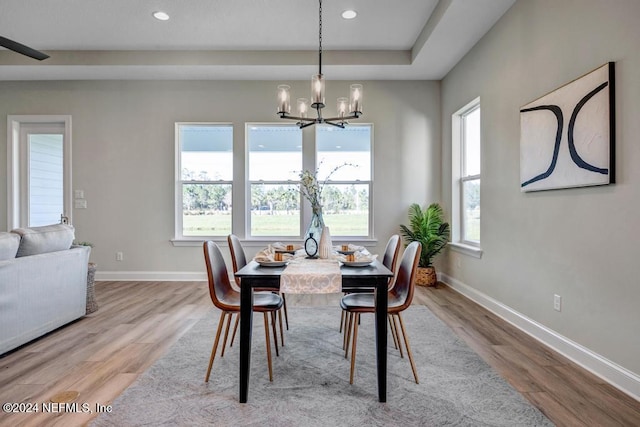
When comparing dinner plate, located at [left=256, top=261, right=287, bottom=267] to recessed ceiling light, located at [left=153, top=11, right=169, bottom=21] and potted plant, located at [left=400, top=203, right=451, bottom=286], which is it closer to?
potted plant, located at [left=400, top=203, right=451, bottom=286]

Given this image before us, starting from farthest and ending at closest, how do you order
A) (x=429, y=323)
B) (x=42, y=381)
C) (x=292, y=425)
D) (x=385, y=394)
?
(x=429, y=323) < (x=42, y=381) < (x=385, y=394) < (x=292, y=425)

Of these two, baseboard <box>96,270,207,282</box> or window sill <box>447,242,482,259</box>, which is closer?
window sill <box>447,242,482,259</box>

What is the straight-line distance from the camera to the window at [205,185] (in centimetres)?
509

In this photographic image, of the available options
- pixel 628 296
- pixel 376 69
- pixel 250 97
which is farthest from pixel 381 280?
pixel 250 97

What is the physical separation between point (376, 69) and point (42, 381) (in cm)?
459

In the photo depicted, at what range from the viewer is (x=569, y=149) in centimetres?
242

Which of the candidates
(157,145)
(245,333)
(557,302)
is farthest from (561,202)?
(157,145)

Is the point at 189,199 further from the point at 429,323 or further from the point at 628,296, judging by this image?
the point at 628,296

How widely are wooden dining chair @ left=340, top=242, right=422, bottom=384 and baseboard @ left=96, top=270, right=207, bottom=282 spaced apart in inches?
126

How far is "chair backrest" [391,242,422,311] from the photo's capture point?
2.14 meters

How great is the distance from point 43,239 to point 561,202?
4119mm

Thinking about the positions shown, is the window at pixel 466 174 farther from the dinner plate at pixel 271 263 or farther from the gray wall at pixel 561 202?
the dinner plate at pixel 271 263

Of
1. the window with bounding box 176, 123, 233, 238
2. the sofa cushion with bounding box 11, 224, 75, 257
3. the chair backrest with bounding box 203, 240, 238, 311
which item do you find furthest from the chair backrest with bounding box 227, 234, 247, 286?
the window with bounding box 176, 123, 233, 238

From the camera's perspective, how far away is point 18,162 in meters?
5.02
